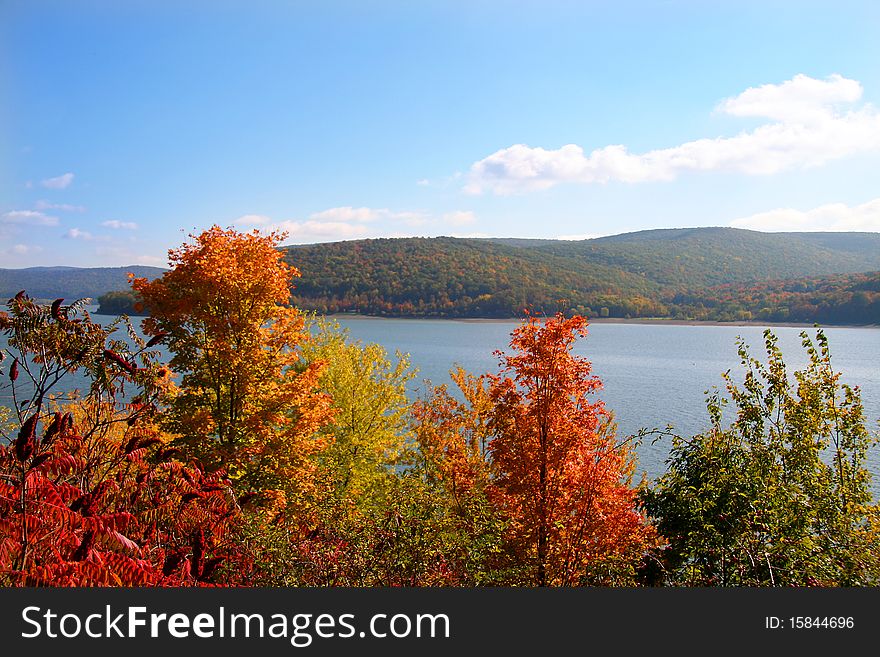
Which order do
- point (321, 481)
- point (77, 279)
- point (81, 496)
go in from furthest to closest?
point (77, 279) < point (321, 481) < point (81, 496)

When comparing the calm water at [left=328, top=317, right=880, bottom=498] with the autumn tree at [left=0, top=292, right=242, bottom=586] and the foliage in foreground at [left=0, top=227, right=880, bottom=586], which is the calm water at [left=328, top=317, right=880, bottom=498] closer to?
the foliage in foreground at [left=0, top=227, right=880, bottom=586]

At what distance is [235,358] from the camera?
15352 millimetres

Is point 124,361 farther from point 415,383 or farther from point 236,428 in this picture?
point 415,383

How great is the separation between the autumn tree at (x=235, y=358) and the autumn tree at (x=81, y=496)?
7450 millimetres

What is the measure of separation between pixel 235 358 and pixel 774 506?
11.3 m

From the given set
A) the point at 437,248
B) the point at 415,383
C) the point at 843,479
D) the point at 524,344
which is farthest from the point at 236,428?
the point at 437,248

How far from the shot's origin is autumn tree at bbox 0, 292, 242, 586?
5.20m

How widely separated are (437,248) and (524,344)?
16487 centimetres

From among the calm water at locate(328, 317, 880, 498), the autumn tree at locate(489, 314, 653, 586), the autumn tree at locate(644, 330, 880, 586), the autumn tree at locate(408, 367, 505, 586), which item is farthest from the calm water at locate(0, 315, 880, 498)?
the autumn tree at locate(489, 314, 653, 586)

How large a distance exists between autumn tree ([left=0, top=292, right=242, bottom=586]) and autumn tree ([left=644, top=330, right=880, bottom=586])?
7487 mm

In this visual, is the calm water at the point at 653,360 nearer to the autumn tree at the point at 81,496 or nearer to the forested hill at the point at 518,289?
the forested hill at the point at 518,289

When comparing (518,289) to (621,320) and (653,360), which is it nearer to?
(621,320)

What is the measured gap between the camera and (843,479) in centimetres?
1240

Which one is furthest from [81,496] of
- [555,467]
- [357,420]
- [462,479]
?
[357,420]
